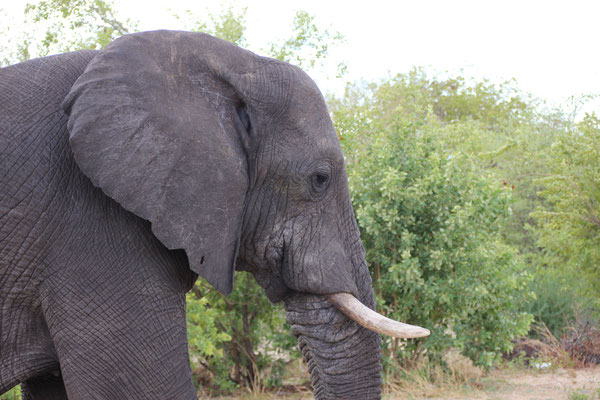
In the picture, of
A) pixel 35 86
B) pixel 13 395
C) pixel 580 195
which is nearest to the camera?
pixel 35 86

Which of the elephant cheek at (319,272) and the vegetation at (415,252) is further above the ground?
the elephant cheek at (319,272)

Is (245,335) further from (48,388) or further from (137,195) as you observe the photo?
(137,195)

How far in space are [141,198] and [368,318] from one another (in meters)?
1.16

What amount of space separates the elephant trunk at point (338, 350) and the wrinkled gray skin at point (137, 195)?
0.55 ft

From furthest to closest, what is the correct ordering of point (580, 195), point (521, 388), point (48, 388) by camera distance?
1. point (580, 195)
2. point (521, 388)
3. point (48, 388)

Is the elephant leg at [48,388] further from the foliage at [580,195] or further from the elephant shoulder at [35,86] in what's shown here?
the foliage at [580,195]

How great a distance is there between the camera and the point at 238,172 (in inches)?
118

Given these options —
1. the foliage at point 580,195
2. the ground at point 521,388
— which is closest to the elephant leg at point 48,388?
the ground at point 521,388

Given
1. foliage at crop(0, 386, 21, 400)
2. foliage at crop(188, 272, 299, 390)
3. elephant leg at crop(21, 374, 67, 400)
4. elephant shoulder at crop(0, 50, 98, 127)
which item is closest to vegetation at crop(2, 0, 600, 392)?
foliage at crop(188, 272, 299, 390)

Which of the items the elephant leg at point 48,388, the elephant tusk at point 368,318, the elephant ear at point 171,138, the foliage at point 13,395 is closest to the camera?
the elephant ear at point 171,138

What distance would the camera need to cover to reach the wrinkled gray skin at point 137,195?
2.74 metres

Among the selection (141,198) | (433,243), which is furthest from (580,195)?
(141,198)

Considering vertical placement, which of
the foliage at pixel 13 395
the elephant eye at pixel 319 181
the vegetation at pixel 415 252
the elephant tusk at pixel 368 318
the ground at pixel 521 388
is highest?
the elephant eye at pixel 319 181

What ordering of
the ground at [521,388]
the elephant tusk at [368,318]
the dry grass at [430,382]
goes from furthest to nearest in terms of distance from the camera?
the ground at [521,388] < the dry grass at [430,382] < the elephant tusk at [368,318]
